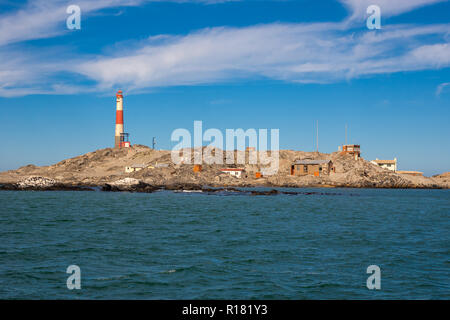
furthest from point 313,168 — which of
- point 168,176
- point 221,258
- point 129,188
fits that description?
point 221,258

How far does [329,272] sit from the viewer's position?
14.6m

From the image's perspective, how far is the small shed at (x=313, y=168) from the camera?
98938 mm

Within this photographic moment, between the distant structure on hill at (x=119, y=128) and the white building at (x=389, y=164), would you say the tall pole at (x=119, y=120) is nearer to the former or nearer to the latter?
the distant structure on hill at (x=119, y=128)

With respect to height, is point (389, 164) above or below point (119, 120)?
below

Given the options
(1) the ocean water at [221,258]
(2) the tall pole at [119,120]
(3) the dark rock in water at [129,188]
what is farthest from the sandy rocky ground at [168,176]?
(1) the ocean water at [221,258]

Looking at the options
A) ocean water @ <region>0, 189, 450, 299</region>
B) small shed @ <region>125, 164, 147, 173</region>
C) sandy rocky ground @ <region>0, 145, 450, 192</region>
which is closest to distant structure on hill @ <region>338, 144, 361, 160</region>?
sandy rocky ground @ <region>0, 145, 450, 192</region>

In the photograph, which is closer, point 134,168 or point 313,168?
point 313,168

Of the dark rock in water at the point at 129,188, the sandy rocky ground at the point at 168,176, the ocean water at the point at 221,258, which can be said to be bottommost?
the ocean water at the point at 221,258

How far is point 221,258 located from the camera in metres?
16.9

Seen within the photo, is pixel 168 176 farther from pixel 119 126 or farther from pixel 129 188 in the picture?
pixel 119 126

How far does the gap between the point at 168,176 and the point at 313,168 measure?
35.5m

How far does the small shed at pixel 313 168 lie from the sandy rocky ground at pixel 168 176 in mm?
1728
